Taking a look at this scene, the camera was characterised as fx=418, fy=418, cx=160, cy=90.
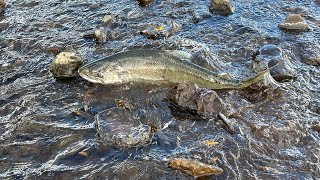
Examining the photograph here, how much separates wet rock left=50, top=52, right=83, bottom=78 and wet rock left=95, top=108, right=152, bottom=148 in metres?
1.17

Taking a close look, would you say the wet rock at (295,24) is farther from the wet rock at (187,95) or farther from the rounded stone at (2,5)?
the rounded stone at (2,5)

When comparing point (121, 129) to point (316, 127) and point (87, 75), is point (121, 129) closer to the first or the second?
point (87, 75)

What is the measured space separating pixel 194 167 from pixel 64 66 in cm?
266

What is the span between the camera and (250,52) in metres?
6.84

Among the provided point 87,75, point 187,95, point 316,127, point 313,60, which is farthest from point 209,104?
point 313,60

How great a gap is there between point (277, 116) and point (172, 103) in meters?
1.39

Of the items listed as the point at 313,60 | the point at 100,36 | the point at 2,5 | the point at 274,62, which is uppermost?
the point at 2,5

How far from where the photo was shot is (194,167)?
454cm

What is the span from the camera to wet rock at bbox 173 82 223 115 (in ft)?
17.7

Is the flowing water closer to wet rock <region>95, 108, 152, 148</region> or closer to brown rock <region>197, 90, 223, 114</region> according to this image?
wet rock <region>95, 108, 152, 148</region>

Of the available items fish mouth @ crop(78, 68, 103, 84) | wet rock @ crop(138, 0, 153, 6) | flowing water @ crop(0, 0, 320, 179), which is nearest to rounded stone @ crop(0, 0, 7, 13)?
flowing water @ crop(0, 0, 320, 179)

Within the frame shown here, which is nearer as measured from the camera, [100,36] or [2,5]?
[100,36]

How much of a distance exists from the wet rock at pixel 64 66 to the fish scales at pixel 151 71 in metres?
0.34

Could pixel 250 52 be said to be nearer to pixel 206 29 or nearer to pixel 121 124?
pixel 206 29
